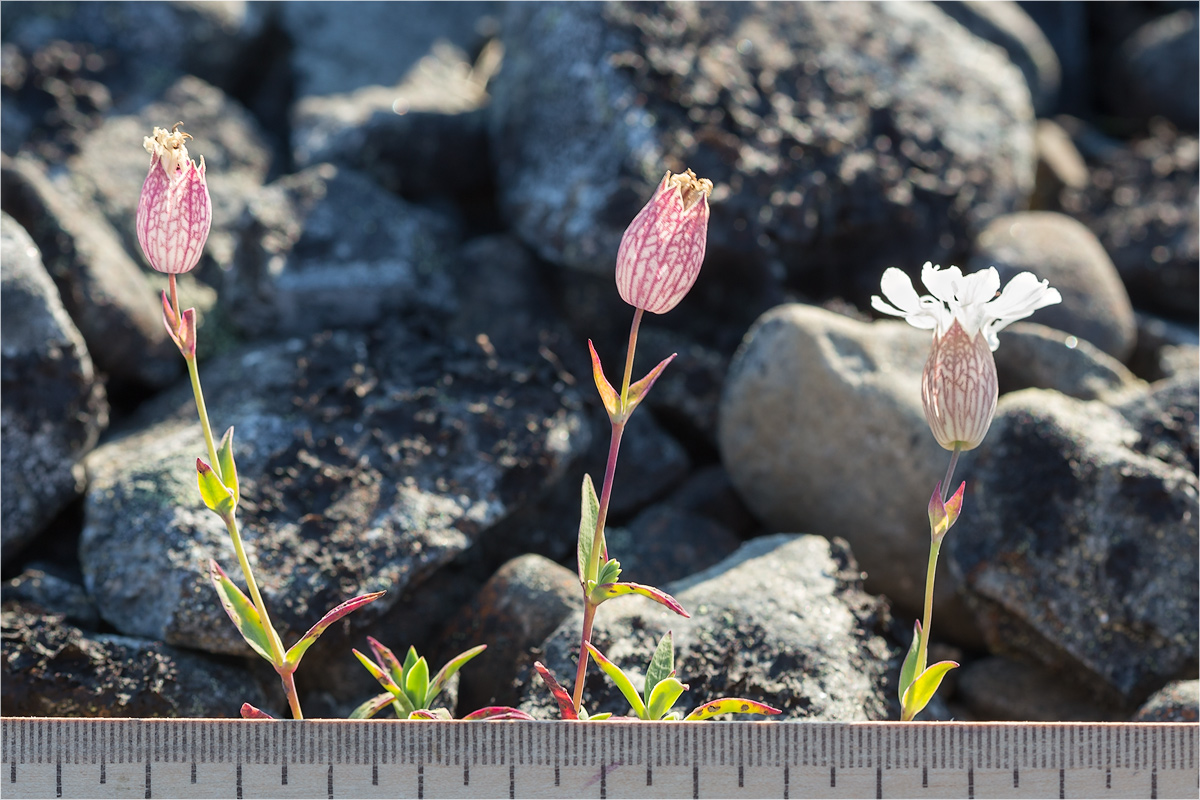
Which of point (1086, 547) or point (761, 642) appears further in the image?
point (1086, 547)

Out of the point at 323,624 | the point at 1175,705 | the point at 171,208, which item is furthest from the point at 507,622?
the point at 1175,705

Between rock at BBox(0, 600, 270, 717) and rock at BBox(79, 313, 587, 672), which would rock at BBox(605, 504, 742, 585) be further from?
rock at BBox(0, 600, 270, 717)

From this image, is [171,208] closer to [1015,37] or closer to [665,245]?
[665,245]

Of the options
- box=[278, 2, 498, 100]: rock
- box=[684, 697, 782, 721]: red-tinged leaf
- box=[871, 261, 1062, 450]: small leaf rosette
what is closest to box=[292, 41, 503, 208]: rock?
box=[278, 2, 498, 100]: rock

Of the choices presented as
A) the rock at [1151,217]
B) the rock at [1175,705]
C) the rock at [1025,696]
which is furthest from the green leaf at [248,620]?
the rock at [1151,217]

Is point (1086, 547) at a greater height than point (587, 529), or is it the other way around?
point (587, 529)

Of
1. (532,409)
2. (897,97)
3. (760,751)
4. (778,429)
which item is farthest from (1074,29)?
(760,751)
